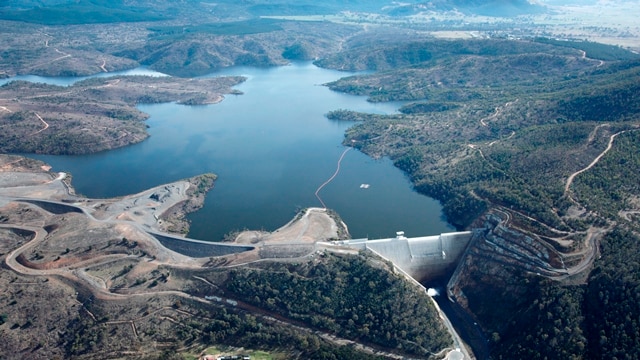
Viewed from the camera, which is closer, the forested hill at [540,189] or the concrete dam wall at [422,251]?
the forested hill at [540,189]

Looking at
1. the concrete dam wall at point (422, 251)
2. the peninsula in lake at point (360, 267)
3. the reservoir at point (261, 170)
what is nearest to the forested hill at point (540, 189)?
the peninsula in lake at point (360, 267)

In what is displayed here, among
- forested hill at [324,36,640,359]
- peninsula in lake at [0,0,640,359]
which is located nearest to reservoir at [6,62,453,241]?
peninsula in lake at [0,0,640,359]

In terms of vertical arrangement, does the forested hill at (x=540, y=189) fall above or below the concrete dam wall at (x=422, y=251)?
above

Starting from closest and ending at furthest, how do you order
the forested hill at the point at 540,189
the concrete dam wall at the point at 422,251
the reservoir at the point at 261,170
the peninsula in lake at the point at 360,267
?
the forested hill at the point at 540,189
the peninsula in lake at the point at 360,267
the concrete dam wall at the point at 422,251
the reservoir at the point at 261,170

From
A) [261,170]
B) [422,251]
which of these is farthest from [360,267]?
[261,170]

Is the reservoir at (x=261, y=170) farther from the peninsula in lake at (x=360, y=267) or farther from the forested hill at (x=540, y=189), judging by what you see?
the forested hill at (x=540, y=189)

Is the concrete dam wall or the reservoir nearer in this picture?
the concrete dam wall

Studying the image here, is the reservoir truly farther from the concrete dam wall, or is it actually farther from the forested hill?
the concrete dam wall
